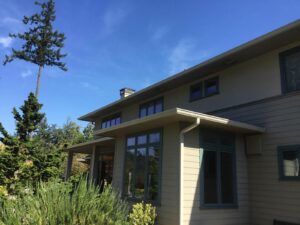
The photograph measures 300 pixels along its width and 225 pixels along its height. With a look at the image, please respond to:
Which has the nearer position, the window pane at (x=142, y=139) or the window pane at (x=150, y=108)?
the window pane at (x=142, y=139)

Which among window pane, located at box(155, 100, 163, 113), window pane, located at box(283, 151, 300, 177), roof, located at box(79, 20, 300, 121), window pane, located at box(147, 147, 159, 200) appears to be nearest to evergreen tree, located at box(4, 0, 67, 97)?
roof, located at box(79, 20, 300, 121)

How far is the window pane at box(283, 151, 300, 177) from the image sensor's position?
7.21 meters

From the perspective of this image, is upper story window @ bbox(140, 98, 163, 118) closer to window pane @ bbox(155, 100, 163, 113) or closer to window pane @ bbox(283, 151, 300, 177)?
window pane @ bbox(155, 100, 163, 113)

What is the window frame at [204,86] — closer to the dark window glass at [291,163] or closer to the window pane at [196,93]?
the window pane at [196,93]

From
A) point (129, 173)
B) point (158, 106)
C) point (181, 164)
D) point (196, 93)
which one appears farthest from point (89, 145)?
point (181, 164)

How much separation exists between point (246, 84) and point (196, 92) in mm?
2177

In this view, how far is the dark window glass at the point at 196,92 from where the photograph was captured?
1054 centimetres

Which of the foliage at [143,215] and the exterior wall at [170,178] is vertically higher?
the exterior wall at [170,178]

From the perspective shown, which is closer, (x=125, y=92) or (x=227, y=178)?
(x=227, y=178)

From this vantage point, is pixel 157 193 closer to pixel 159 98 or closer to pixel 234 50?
pixel 234 50

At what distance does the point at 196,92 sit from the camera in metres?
10.7

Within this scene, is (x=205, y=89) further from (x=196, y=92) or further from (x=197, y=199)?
(x=197, y=199)

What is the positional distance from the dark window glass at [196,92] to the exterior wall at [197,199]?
10.7 ft

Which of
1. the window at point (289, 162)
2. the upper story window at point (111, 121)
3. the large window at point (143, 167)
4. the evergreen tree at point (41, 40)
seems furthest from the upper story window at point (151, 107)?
the evergreen tree at point (41, 40)
